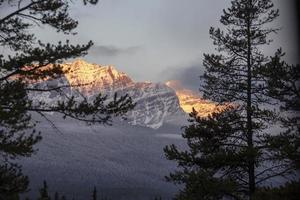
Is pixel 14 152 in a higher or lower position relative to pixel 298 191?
higher

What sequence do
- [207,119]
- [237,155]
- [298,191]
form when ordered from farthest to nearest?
[207,119], [237,155], [298,191]

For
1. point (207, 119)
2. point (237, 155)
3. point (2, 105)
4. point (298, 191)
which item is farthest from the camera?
point (207, 119)

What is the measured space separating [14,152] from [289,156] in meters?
Result: 7.73

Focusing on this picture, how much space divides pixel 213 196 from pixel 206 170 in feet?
3.12

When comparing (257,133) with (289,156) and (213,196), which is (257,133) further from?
(289,156)

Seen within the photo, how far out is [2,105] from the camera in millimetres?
15766

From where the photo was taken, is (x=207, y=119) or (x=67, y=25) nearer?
(x=67, y=25)

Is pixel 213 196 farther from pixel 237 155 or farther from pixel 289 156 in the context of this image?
pixel 289 156

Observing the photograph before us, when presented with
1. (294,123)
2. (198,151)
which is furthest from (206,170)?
(294,123)

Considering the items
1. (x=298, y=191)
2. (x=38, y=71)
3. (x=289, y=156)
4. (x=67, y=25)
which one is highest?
(x=67, y=25)

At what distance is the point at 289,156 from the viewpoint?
52.8 ft

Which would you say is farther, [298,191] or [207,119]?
[207,119]

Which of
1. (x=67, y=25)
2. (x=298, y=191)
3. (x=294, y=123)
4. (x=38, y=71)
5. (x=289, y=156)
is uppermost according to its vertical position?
(x=67, y=25)

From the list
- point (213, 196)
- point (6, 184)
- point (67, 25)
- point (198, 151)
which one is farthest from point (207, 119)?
point (6, 184)
